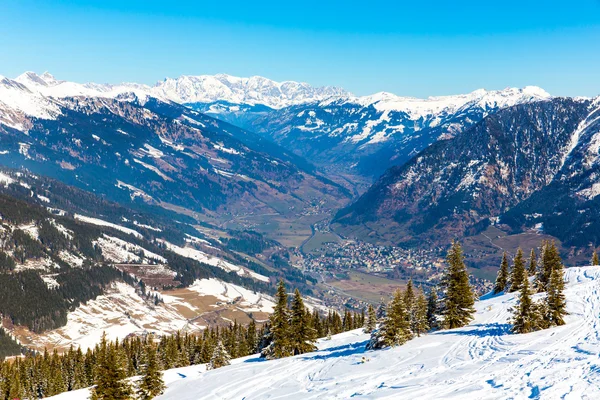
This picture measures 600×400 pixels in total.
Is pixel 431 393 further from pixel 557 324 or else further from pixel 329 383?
pixel 557 324

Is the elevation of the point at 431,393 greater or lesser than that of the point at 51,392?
greater

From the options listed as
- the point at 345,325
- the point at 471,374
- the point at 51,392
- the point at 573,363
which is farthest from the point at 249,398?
the point at 345,325

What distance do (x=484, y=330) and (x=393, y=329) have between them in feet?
33.7

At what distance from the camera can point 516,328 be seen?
50.1 metres

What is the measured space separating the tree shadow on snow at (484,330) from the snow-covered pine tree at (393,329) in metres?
6.35

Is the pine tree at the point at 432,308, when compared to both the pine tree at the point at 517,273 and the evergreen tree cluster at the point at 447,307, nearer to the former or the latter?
the evergreen tree cluster at the point at 447,307

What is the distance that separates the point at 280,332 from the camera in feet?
228

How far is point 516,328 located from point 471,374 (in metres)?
17.2

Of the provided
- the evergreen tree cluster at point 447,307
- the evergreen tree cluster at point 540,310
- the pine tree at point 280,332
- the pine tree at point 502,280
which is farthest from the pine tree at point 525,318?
the pine tree at point 502,280

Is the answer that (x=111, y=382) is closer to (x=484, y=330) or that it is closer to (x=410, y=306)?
(x=410, y=306)

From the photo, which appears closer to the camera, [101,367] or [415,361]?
[415,361]

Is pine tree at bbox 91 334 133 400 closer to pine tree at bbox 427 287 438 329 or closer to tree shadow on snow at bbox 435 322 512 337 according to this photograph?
tree shadow on snow at bbox 435 322 512 337

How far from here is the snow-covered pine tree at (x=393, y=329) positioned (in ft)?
177

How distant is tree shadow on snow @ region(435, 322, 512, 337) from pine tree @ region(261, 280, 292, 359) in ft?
72.7
